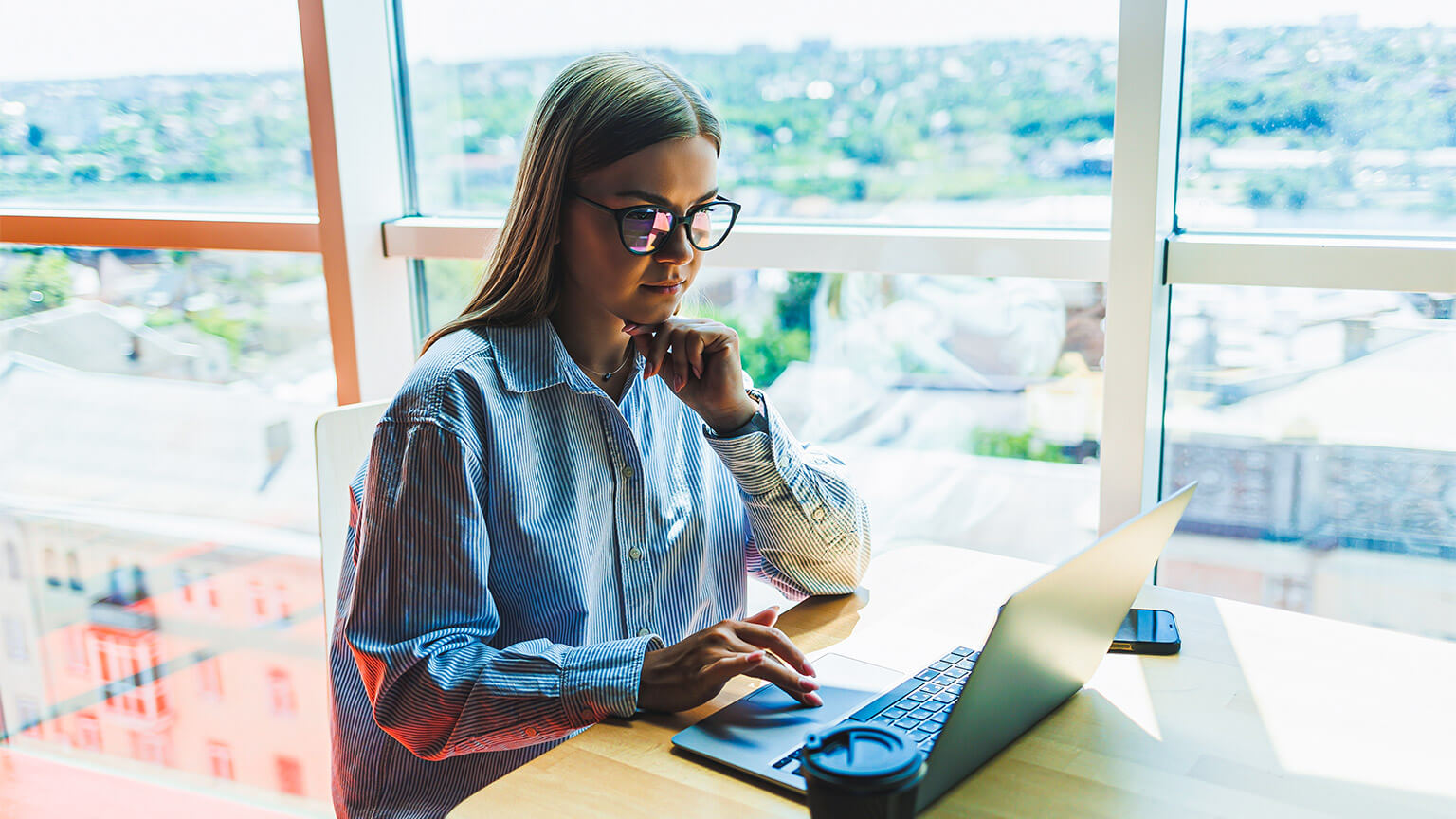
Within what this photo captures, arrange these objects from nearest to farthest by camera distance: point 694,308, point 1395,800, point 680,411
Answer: point 1395,800
point 680,411
point 694,308

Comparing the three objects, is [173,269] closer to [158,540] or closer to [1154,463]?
[158,540]

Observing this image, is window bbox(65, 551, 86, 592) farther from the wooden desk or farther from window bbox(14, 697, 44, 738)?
the wooden desk

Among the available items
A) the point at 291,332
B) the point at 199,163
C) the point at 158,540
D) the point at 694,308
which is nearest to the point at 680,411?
the point at 694,308

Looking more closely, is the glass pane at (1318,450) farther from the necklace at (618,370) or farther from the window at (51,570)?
the window at (51,570)

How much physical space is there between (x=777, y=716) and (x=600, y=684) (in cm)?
17

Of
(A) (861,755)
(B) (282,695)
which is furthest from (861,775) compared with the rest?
(B) (282,695)

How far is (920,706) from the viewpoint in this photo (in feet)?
3.38

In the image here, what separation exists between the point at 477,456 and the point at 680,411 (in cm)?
36

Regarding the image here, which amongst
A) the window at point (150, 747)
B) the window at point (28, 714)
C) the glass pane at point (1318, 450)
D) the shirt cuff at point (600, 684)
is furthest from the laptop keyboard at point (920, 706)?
the window at point (28, 714)

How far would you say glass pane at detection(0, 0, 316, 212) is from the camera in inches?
89.7

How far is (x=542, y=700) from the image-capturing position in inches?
40.9

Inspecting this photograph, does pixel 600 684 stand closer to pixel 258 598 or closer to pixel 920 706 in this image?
pixel 920 706

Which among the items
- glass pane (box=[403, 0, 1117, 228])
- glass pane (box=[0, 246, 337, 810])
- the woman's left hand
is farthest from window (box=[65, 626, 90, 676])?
the woman's left hand

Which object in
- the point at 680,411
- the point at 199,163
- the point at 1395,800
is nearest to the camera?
the point at 1395,800
